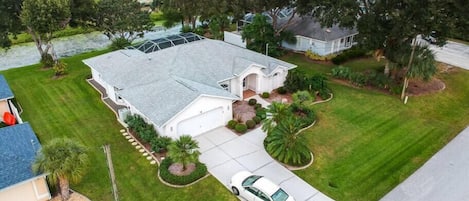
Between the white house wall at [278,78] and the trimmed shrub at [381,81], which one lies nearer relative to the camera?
the white house wall at [278,78]

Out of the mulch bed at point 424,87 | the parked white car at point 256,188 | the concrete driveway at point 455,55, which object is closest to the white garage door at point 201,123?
the parked white car at point 256,188

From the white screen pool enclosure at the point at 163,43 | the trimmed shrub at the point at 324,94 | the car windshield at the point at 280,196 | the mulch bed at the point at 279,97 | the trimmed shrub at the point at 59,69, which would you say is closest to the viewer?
the car windshield at the point at 280,196

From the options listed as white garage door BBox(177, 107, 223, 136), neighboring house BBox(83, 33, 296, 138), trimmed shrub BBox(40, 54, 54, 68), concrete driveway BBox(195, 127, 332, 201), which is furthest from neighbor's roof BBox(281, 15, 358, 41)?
trimmed shrub BBox(40, 54, 54, 68)

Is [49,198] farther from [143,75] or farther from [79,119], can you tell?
[143,75]

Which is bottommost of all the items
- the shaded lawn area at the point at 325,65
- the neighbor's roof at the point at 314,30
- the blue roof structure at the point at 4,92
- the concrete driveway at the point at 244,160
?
the concrete driveway at the point at 244,160

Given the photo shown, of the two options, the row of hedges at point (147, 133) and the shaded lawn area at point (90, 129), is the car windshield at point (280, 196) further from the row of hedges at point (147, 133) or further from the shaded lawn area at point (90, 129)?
the row of hedges at point (147, 133)

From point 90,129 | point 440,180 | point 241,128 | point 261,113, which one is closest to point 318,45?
point 261,113
